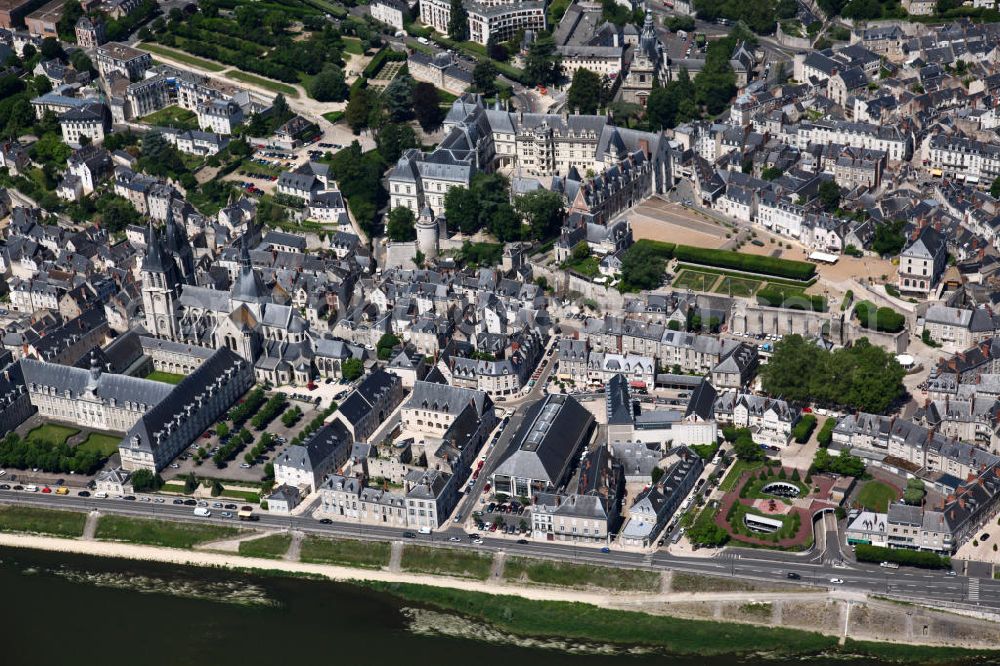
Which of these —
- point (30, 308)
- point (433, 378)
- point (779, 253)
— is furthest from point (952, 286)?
point (30, 308)

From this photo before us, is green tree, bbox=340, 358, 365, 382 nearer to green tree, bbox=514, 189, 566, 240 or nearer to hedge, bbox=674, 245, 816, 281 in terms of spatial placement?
green tree, bbox=514, 189, 566, 240

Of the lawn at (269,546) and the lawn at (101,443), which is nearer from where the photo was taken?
the lawn at (269,546)

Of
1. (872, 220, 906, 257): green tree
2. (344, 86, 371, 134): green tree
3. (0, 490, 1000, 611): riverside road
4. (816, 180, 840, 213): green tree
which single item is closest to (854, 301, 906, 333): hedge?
(872, 220, 906, 257): green tree

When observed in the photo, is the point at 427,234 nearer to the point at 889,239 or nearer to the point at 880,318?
the point at 889,239

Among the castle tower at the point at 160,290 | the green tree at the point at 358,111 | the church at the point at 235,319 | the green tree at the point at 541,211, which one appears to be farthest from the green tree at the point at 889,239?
the castle tower at the point at 160,290

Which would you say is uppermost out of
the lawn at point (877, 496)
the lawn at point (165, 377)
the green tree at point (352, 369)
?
the lawn at point (877, 496)

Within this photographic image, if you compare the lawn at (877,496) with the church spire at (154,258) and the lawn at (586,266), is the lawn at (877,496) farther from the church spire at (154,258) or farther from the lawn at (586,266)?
the church spire at (154,258)

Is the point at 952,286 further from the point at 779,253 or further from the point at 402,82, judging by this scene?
the point at 402,82
